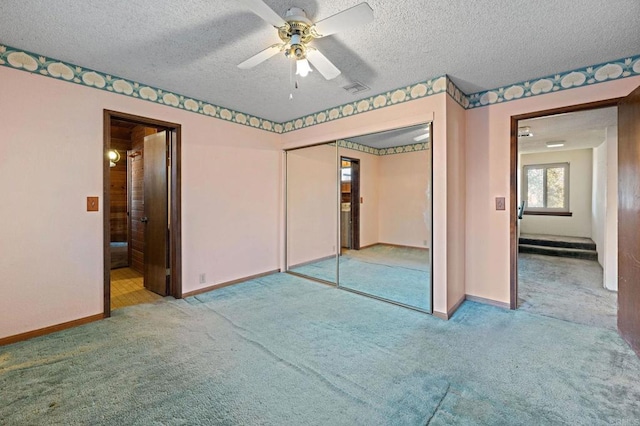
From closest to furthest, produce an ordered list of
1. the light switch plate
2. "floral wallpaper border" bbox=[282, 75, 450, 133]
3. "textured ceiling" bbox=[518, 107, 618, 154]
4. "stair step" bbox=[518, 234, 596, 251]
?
the light switch plate → "floral wallpaper border" bbox=[282, 75, 450, 133] → "textured ceiling" bbox=[518, 107, 618, 154] → "stair step" bbox=[518, 234, 596, 251]

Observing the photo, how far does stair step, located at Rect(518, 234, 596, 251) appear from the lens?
5.93m

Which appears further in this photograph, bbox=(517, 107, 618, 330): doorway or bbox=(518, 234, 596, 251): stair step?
bbox=(518, 234, 596, 251): stair step

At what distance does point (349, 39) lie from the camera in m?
2.24

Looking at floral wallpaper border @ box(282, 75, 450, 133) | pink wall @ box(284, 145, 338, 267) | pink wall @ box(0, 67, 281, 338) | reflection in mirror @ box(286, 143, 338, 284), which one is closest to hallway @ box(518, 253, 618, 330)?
floral wallpaper border @ box(282, 75, 450, 133)

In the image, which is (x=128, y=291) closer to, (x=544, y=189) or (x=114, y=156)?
(x=114, y=156)

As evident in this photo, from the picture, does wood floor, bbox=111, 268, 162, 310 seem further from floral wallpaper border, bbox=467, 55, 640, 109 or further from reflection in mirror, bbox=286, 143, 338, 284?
floral wallpaper border, bbox=467, 55, 640, 109

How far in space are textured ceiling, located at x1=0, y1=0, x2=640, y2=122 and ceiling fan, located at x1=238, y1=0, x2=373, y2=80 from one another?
0.31ft

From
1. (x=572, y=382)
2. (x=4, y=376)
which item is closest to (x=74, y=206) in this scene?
(x=4, y=376)

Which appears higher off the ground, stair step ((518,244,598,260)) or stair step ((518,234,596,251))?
stair step ((518,234,596,251))

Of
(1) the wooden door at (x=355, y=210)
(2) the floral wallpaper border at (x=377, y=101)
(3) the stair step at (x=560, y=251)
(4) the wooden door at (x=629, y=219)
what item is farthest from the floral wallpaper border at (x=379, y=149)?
(3) the stair step at (x=560, y=251)

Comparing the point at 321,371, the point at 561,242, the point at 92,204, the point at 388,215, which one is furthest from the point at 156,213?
the point at 561,242

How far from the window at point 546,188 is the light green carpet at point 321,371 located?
19.2 feet

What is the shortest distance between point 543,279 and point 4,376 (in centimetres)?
608

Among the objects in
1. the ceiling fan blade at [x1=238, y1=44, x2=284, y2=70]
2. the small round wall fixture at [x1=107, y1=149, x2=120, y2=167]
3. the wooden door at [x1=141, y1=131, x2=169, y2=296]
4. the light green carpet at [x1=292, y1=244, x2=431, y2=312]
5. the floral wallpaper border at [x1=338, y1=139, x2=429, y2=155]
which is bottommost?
the light green carpet at [x1=292, y1=244, x2=431, y2=312]
